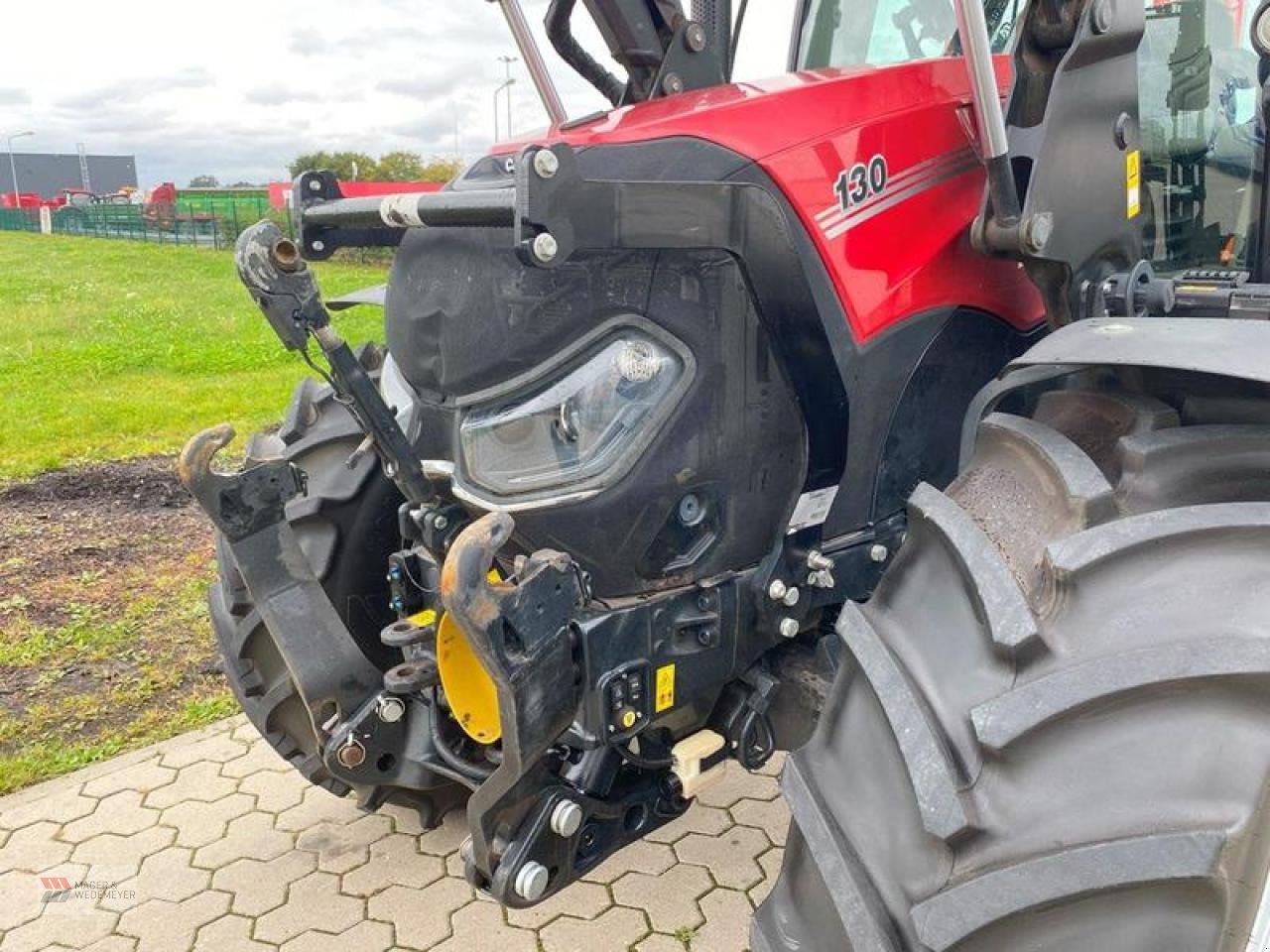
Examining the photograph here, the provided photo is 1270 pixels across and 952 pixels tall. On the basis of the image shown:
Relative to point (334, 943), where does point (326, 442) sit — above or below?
above

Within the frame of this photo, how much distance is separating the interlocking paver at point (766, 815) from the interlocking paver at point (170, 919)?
143 centimetres

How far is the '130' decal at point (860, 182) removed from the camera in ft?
6.52

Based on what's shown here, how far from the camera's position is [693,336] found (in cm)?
194

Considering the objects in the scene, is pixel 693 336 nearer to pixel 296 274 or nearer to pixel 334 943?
pixel 296 274

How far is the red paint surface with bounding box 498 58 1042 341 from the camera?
6.35 feet

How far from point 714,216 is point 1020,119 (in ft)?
1.92

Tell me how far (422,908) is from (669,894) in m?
0.64

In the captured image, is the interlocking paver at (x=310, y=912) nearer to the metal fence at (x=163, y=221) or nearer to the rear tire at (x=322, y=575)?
the rear tire at (x=322, y=575)

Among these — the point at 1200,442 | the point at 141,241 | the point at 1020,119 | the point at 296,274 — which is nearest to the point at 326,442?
the point at 296,274

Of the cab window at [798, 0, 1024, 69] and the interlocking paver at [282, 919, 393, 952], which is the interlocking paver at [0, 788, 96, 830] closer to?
the interlocking paver at [282, 919, 393, 952]

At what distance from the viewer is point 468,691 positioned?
2.34 m

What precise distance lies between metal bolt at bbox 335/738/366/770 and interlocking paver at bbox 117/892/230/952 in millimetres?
844

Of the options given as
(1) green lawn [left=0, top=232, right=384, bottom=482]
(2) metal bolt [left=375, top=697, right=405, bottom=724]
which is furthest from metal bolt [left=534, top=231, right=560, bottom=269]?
(1) green lawn [left=0, top=232, right=384, bottom=482]

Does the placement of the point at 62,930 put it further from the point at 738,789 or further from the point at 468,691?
Answer: the point at 738,789
